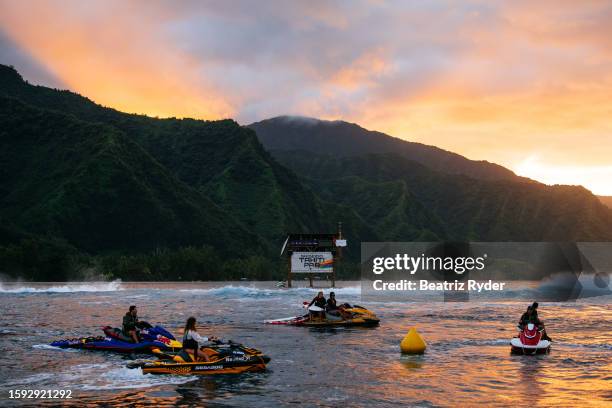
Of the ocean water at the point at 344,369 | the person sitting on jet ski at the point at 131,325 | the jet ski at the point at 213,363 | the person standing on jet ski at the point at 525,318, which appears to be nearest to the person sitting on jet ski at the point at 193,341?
the jet ski at the point at 213,363

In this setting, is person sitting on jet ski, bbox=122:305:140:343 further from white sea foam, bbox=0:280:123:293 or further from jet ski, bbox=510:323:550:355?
white sea foam, bbox=0:280:123:293

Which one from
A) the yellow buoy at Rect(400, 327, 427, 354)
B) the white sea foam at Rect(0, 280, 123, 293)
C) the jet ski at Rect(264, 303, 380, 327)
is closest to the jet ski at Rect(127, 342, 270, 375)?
the yellow buoy at Rect(400, 327, 427, 354)

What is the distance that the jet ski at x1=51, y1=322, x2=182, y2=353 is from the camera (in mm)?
31531

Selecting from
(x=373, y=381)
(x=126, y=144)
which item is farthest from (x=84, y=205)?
(x=373, y=381)

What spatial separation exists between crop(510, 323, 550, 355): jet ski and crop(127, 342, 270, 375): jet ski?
13.1 metres

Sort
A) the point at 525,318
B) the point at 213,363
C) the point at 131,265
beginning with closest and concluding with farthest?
the point at 213,363 → the point at 525,318 → the point at 131,265

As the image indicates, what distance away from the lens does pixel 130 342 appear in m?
32.4

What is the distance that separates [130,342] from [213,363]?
320 inches

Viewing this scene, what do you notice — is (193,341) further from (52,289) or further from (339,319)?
(52,289)

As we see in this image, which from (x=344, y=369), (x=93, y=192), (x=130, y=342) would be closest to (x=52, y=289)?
(x=93, y=192)

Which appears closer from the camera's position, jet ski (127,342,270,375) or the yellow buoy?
jet ski (127,342,270,375)

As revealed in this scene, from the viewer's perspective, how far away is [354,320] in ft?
152

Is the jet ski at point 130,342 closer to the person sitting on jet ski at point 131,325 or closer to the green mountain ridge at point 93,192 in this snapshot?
the person sitting on jet ski at point 131,325

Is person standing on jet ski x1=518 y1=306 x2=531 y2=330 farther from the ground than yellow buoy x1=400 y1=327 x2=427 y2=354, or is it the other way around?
person standing on jet ski x1=518 y1=306 x2=531 y2=330
